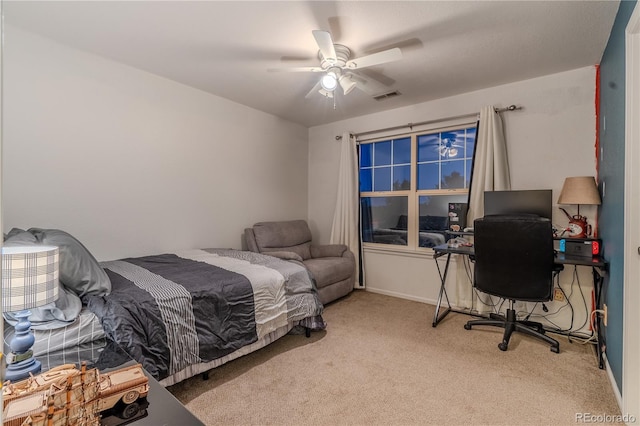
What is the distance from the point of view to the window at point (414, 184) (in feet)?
11.8

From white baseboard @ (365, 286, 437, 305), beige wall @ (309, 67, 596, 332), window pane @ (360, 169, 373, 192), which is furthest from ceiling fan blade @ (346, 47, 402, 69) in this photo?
white baseboard @ (365, 286, 437, 305)

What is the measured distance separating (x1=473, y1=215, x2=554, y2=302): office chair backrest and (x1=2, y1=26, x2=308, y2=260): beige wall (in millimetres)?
2778

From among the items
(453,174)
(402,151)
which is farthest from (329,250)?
(453,174)

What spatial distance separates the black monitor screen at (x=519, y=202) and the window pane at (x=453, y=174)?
0.59 meters

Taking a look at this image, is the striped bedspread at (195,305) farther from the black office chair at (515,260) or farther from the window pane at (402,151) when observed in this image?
the window pane at (402,151)

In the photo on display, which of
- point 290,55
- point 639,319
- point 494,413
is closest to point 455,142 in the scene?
point 290,55

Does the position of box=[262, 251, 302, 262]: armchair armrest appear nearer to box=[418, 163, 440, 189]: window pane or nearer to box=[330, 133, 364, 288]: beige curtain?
box=[330, 133, 364, 288]: beige curtain

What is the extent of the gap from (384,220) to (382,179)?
57 centimetres

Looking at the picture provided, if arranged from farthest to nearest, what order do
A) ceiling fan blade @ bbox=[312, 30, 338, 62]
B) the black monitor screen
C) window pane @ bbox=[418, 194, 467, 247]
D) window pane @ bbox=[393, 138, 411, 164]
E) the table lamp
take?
window pane @ bbox=[393, 138, 411, 164] → window pane @ bbox=[418, 194, 467, 247] → the black monitor screen → ceiling fan blade @ bbox=[312, 30, 338, 62] → the table lamp

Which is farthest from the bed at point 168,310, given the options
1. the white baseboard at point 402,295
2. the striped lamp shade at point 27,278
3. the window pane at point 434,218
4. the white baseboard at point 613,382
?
the white baseboard at point 613,382

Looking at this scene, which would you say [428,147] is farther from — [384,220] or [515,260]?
[515,260]

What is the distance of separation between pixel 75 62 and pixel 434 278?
4.14 meters

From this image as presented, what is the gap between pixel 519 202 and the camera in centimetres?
286

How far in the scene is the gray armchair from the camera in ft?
11.4
